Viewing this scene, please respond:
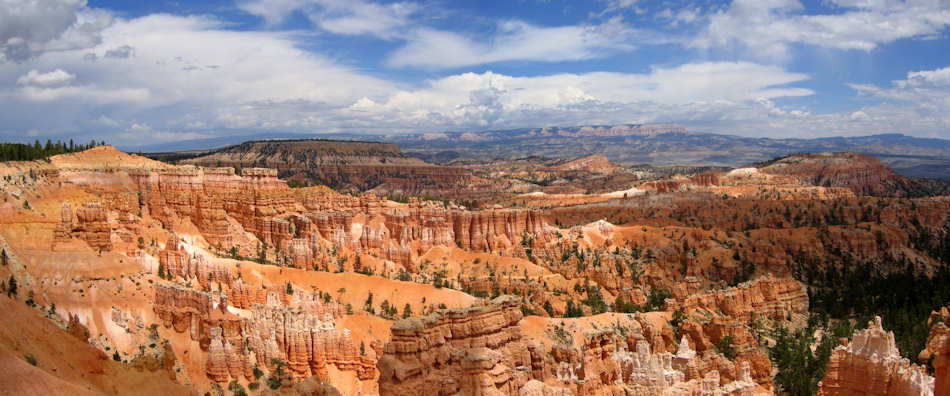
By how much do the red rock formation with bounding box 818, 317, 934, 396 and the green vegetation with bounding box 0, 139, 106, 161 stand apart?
57540 millimetres

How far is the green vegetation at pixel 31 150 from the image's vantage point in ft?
180

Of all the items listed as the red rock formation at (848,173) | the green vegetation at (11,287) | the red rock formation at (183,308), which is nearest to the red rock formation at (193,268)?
the red rock formation at (183,308)

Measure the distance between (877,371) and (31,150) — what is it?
2468 inches

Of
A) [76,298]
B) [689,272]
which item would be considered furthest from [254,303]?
[689,272]

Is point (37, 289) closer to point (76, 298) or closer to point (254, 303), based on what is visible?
point (76, 298)

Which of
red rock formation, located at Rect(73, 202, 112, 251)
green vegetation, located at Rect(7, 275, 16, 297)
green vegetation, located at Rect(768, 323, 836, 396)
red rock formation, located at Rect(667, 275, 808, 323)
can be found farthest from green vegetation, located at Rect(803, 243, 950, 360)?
green vegetation, located at Rect(7, 275, 16, 297)

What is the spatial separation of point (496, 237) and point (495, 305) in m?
50.5

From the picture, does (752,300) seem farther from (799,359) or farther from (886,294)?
(886,294)

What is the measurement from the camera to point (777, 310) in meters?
56.8

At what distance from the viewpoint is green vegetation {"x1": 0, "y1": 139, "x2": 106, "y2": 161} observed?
55.0 m

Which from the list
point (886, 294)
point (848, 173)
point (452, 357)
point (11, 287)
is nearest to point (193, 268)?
point (11, 287)

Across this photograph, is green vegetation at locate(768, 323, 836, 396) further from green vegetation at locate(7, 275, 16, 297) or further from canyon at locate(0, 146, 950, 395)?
green vegetation at locate(7, 275, 16, 297)

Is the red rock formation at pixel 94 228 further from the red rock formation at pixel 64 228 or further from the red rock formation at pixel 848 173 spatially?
the red rock formation at pixel 848 173

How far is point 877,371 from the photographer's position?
23.5m
